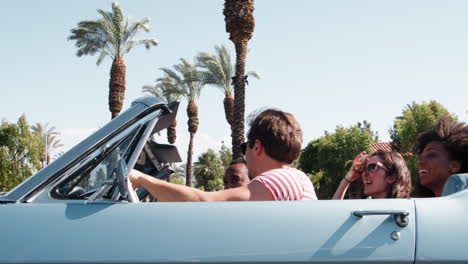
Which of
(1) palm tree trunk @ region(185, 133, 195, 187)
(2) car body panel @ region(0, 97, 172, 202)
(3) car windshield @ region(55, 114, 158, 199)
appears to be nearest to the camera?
(2) car body panel @ region(0, 97, 172, 202)

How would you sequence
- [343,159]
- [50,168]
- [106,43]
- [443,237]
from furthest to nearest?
[343,159] → [106,43] → [50,168] → [443,237]

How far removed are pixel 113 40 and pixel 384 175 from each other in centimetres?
2518

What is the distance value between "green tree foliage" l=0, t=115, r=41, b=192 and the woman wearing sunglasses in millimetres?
39083

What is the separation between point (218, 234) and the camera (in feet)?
6.13

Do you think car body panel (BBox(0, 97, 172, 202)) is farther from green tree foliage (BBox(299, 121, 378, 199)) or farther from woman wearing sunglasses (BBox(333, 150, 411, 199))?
green tree foliage (BBox(299, 121, 378, 199))

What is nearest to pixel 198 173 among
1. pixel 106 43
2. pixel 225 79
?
pixel 225 79

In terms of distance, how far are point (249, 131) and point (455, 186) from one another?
96cm

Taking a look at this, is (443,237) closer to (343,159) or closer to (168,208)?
(168,208)

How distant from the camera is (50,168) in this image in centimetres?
210

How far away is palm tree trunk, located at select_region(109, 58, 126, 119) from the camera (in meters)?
27.5

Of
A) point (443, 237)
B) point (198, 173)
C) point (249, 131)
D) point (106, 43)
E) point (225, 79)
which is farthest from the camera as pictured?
point (198, 173)

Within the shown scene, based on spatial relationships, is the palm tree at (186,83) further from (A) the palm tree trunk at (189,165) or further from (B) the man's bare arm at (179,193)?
(B) the man's bare arm at (179,193)

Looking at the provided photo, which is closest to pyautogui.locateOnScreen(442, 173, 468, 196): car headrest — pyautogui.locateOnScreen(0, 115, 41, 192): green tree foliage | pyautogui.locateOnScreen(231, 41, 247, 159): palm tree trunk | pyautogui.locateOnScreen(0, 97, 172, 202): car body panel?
pyautogui.locateOnScreen(0, 97, 172, 202): car body panel

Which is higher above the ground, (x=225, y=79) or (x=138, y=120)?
(x=225, y=79)
